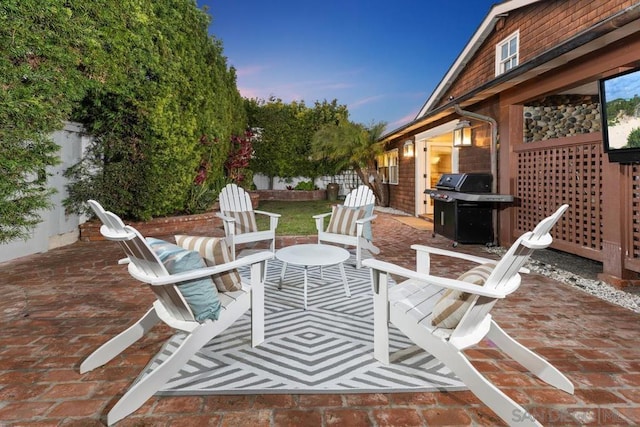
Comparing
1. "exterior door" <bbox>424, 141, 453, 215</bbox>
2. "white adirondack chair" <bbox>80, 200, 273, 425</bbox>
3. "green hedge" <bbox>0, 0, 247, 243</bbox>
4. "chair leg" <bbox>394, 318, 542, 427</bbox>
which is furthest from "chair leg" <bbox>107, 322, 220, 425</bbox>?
"exterior door" <bbox>424, 141, 453, 215</bbox>

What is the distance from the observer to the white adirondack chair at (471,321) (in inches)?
64.3

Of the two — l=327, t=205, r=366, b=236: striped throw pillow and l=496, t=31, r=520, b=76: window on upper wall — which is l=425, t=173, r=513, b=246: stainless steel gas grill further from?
l=496, t=31, r=520, b=76: window on upper wall

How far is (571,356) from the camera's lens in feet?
7.38

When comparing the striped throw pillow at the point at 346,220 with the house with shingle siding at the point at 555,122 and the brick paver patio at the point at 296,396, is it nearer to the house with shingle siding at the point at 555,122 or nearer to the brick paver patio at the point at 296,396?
the brick paver patio at the point at 296,396

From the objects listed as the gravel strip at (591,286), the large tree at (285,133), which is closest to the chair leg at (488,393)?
the gravel strip at (591,286)

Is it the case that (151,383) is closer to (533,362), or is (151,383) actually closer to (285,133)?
(533,362)

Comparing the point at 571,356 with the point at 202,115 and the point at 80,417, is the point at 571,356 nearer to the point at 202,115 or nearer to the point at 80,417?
the point at 80,417

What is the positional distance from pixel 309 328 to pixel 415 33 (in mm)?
24281

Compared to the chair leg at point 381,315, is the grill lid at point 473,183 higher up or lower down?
higher up

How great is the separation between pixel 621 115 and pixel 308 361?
3524 mm

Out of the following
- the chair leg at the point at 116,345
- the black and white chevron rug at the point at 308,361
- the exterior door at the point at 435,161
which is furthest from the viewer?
the exterior door at the point at 435,161

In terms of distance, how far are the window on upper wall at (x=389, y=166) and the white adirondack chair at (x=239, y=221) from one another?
7.62 m

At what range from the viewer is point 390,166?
12.8 m

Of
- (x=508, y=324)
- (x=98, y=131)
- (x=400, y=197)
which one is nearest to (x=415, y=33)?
(x=400, y=197)
